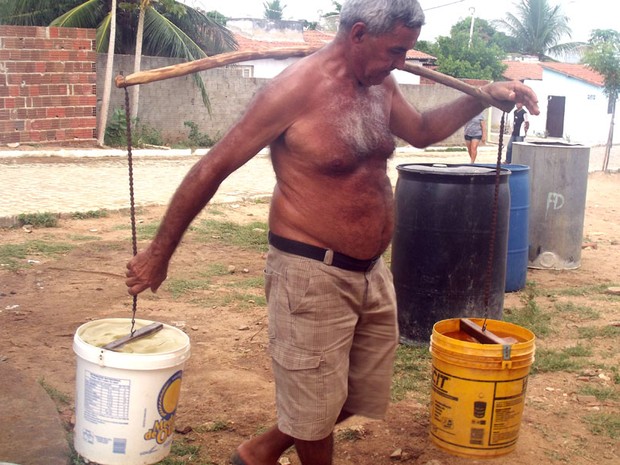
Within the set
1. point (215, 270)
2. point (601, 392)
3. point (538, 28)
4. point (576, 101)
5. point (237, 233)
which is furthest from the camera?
point (538, 28)

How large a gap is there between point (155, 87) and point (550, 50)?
46.4 m

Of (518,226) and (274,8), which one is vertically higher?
(274,8)

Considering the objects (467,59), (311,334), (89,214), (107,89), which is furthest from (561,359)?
(467,59)

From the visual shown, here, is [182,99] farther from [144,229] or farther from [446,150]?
[144,229]

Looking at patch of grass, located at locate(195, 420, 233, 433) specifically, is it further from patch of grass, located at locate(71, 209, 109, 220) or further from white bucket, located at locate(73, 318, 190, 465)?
patch of grass, located at locate(71, 209, 109, 220)

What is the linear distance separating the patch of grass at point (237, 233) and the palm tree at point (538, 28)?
51.8 m

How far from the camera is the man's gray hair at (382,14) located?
2.88 m

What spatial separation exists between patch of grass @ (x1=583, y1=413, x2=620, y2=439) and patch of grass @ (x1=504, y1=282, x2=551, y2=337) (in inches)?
57.8

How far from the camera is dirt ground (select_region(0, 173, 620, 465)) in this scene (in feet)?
13.2

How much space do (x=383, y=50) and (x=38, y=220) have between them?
6898 millimetres

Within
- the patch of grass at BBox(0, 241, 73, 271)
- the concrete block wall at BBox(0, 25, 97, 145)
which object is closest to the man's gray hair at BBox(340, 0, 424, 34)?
the patch of grass at BBox(0, 241, 73, 271)

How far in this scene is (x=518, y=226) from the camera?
691 centimetres

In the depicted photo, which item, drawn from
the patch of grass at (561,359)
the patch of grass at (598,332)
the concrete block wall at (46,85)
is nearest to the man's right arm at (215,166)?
the patch of grass at (561,359)

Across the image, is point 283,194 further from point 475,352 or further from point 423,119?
point 475,352
